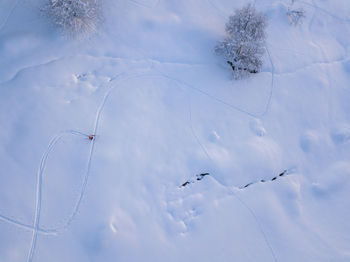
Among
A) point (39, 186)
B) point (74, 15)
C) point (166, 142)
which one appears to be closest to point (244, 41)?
point (166, 142)

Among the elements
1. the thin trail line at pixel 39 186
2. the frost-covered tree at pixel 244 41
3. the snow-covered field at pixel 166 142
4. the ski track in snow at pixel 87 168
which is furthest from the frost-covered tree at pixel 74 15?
the frost-covered tree at pixel 244 41

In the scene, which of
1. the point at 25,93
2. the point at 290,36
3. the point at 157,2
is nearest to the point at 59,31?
the point at 25,93

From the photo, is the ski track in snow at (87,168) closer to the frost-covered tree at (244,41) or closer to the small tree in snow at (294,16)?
the frost-covered tree at (244,41)

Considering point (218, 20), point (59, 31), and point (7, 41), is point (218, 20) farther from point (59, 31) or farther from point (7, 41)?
point (7, 41)

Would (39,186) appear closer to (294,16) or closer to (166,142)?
(166,142)

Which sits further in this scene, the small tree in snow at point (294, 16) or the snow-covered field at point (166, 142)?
the small tree in snow at point (294, 16)

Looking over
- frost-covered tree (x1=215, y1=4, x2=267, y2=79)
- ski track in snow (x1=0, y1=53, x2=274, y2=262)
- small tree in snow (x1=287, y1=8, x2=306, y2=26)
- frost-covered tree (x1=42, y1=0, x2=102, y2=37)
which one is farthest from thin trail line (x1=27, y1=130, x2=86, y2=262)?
small tree in snow (x1=287, y1=8, x2=306, y2=26)
